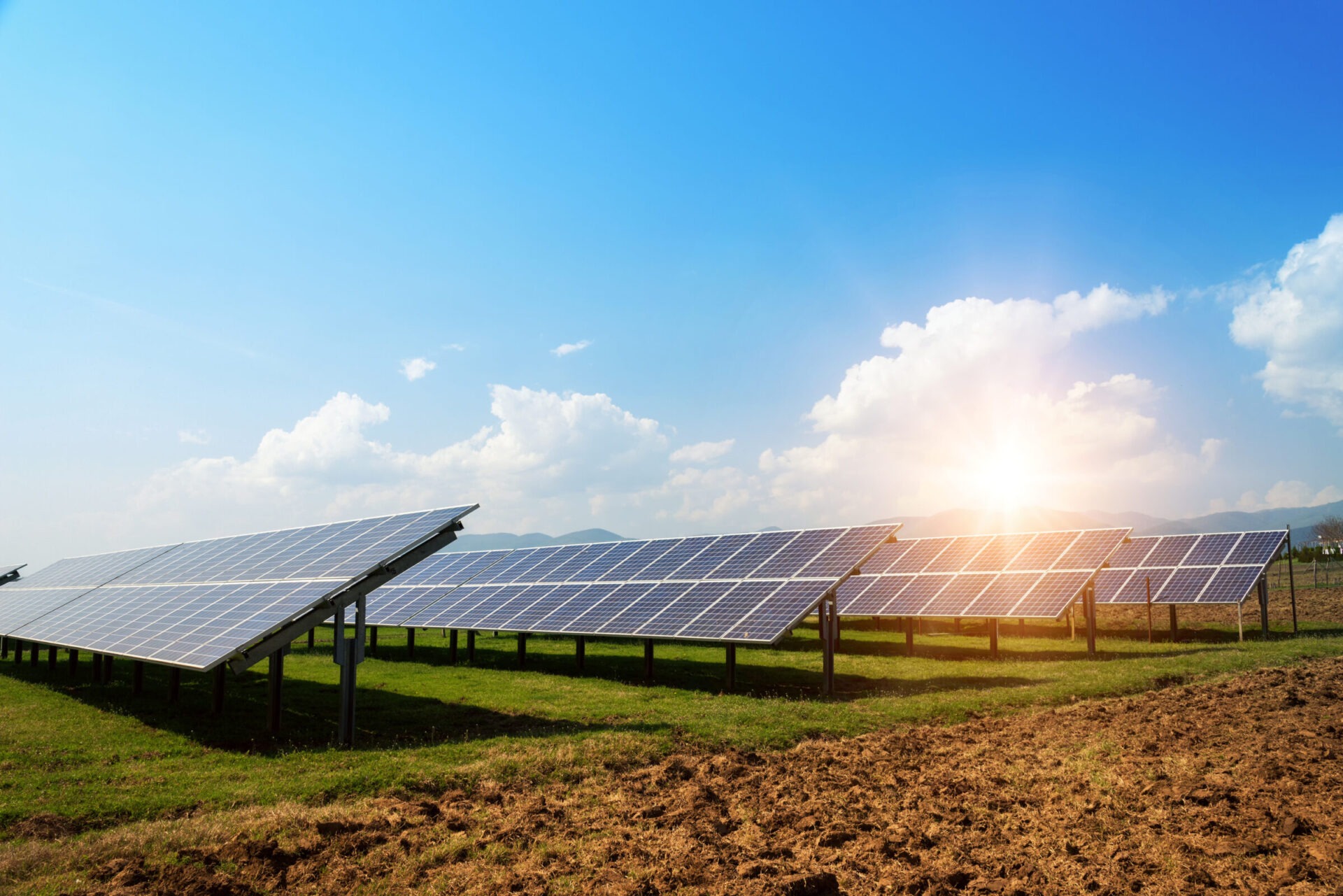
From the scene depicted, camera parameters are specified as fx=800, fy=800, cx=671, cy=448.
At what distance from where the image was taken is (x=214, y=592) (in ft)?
66.2

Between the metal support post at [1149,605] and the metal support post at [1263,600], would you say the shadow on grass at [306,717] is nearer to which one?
the metal support post at [1149,605]

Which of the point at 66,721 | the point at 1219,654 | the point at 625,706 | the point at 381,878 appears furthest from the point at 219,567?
the point at 1219,654

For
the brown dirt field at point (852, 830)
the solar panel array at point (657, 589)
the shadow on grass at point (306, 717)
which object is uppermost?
the solar panel array at point (657, 589)

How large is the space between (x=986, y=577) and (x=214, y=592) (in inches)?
1050

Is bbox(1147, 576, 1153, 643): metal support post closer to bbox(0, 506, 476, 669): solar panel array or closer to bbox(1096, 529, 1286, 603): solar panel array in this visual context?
bbox(1096, 529, 1286, 603): solar panel array

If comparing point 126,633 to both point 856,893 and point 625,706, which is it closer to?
point 625,706

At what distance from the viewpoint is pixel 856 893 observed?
8.34 metres

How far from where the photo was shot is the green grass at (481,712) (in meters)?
12.6

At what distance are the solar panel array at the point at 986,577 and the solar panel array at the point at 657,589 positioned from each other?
22.3ft

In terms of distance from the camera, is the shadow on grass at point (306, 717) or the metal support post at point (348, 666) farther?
the shadow on grass at point (306, 717)

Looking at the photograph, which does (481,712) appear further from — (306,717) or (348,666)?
(348,666)

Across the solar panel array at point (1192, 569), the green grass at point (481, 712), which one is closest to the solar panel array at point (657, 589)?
the green grass at point (481, 712)

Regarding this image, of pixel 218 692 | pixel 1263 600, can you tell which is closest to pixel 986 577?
pixel 1263 600

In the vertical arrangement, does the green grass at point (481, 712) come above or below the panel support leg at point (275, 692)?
below
